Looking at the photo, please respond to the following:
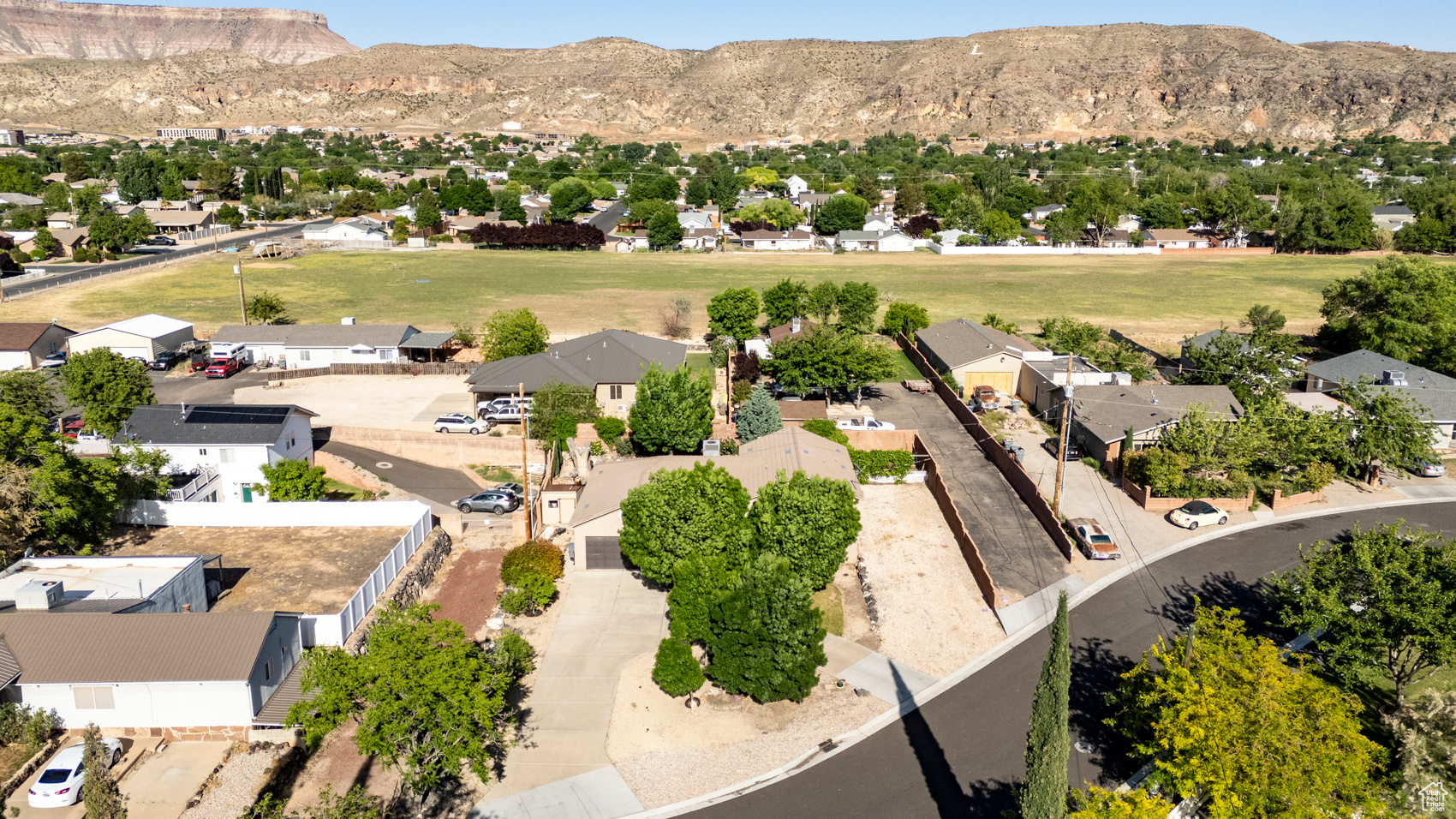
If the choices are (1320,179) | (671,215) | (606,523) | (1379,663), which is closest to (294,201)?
(671,215)

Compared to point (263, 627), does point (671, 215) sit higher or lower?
higher

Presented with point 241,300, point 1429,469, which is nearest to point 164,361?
point 241,300

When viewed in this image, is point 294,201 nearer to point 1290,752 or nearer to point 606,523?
point 606,523

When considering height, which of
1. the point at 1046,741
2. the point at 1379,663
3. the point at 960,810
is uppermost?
the point at 1046,741

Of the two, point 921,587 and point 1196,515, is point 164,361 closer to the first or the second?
point 921,587

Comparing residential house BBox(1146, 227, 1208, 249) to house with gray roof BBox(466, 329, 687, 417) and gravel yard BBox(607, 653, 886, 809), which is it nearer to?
house with gray roof BBox(466, 329, 687, 417)

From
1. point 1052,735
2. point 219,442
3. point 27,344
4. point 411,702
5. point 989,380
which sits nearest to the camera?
point 1052,735
